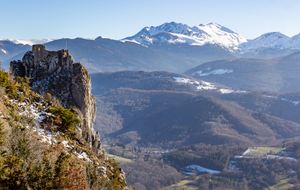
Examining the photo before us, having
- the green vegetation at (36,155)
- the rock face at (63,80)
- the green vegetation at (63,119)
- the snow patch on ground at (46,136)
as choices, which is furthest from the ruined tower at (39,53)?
the snow patch on ground at (46,136)

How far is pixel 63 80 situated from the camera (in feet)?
85.4

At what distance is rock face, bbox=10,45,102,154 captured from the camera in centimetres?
2458

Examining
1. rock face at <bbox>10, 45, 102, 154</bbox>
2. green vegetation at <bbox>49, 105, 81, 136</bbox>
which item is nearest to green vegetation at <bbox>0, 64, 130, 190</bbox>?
green vegetation at <bbox>49, 105, 81, 136</bbox>

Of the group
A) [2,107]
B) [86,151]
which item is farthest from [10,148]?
[86,151]

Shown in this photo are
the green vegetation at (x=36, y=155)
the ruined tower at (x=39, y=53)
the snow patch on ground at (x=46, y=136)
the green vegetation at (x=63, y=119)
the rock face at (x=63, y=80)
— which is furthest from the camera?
the ruined tower at (x=39, y=53)

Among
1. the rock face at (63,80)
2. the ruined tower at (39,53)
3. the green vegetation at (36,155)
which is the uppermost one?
the ruined tower at (39,53)

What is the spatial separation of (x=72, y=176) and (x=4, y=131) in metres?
3.93

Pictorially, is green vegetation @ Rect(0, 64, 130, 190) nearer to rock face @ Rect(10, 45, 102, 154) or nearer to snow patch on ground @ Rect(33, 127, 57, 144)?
snow patch on ground @ Rect(33, 127, 57, 144)

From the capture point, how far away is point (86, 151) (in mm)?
18188

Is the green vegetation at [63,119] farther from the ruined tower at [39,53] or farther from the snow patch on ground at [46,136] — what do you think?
the ruined tower at [39,53]

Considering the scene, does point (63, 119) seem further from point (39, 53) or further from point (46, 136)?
point (39, 53)

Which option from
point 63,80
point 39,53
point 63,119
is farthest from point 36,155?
point 39,53

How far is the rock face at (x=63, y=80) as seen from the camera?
Answer: 24.6 meters

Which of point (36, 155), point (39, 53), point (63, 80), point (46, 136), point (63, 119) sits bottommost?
point (36, 155)
